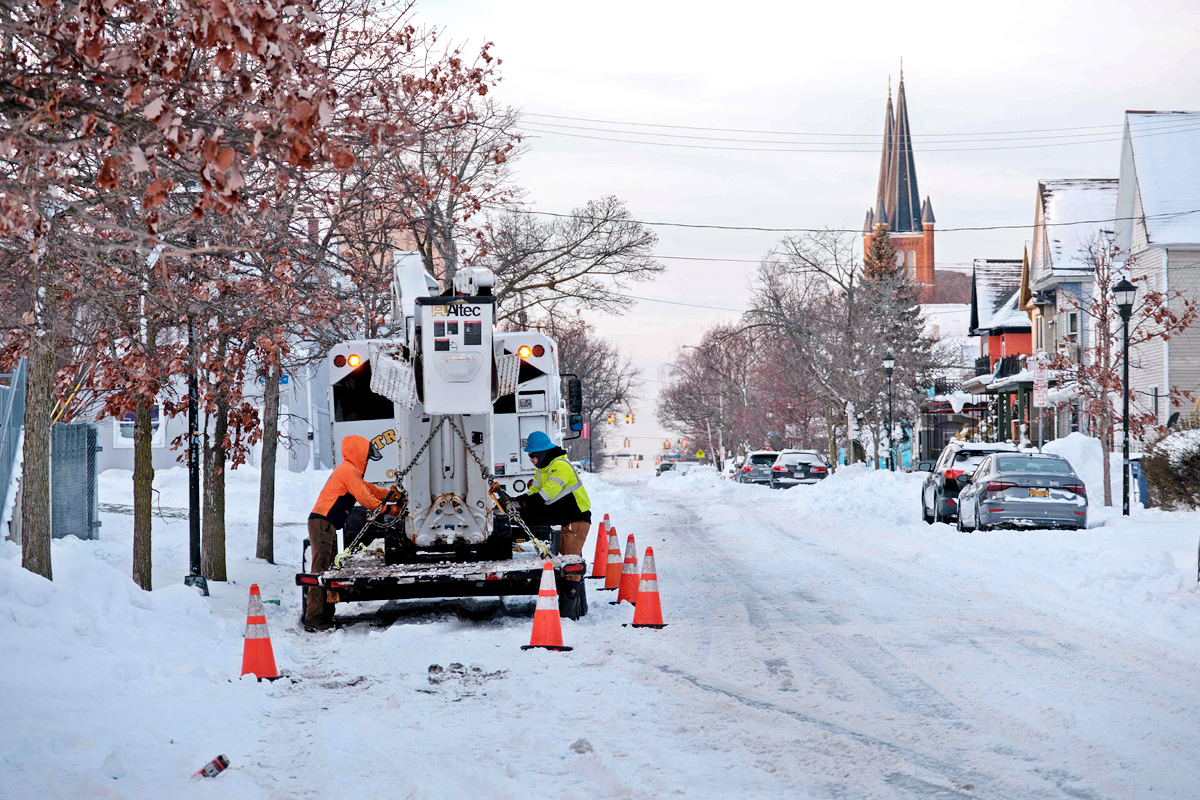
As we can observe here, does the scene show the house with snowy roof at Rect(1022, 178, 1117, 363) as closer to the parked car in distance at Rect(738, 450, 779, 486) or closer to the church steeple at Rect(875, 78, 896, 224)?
the parked car in distance at Rect(738, 450, 779, 486)

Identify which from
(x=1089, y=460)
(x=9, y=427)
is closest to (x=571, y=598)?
(x=9, y=427)

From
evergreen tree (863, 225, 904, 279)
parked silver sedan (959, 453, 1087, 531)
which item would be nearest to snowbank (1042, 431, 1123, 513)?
parked silver sedan (959, 453, 1087, 531)

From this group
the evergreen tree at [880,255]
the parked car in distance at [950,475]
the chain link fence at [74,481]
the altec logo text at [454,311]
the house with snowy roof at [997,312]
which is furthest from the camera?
the evergreen tree at [880,255]

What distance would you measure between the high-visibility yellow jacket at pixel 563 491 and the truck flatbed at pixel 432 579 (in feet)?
3.98

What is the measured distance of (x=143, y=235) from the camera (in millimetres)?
5684

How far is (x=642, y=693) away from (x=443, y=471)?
452cm

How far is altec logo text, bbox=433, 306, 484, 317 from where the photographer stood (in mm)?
10828

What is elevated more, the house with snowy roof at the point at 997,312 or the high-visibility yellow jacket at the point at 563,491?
the house with snowy roof at the point at 997,312

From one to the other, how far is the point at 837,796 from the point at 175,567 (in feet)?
Result: 43.0

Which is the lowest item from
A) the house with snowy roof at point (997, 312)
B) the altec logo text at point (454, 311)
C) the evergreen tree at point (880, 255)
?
the altec logo text at point (454, 311)

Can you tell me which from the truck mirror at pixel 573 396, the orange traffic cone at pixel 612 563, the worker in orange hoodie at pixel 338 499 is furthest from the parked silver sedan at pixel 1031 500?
the worker in orange hoodie at pixel 338 499

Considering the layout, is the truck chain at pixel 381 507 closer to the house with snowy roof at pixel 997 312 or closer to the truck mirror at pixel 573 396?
the truck mirror at pixel 573 396

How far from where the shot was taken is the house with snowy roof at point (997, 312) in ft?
214

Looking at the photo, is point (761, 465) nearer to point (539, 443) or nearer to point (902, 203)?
point (539, 443)
